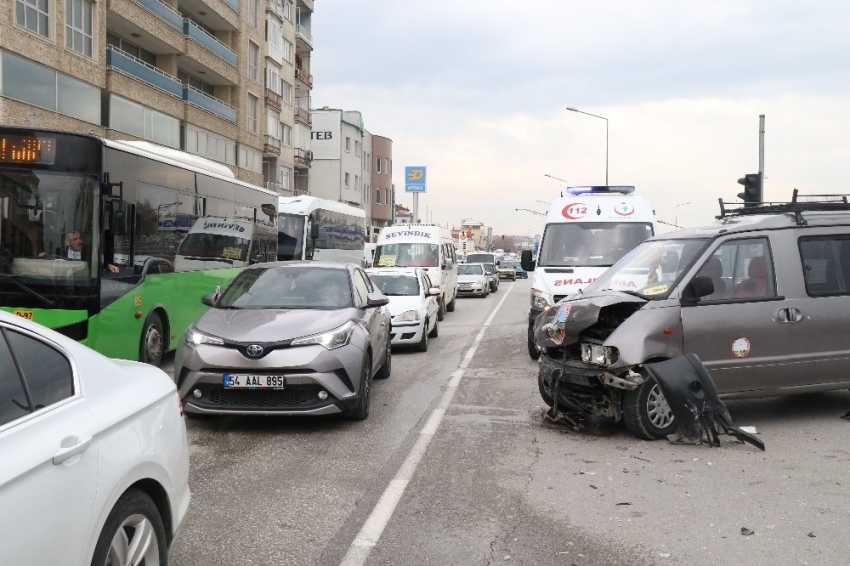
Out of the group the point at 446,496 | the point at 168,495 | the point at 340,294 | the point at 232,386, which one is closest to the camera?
the point at 168,495

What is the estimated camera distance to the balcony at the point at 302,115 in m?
59.1

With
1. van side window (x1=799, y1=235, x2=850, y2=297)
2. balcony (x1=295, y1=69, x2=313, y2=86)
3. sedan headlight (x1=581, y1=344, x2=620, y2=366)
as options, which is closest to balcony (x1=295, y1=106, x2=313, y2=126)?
balcony (x1=295, y1=69, x2=313, y2=86)

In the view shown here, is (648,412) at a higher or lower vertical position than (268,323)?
lower

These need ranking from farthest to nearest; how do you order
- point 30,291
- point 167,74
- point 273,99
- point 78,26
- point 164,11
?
point 273,99, point 167,74, point 164,11, point 78,26, point 30,291

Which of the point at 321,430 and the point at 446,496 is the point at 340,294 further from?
the point at 446,496

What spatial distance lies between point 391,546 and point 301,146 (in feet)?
187

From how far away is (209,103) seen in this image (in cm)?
3919

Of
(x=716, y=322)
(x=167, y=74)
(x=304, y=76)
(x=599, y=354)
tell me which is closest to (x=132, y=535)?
(x=599, y=354)

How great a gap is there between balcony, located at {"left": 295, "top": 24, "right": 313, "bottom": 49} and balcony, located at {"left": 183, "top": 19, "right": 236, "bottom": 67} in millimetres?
17614

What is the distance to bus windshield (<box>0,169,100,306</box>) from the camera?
353 inches

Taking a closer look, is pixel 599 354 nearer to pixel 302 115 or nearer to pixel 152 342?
pixel 152 342

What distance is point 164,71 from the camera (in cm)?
3609

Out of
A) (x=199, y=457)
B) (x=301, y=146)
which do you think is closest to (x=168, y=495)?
(x=199, y=457)

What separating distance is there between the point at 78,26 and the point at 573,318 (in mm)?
24930
